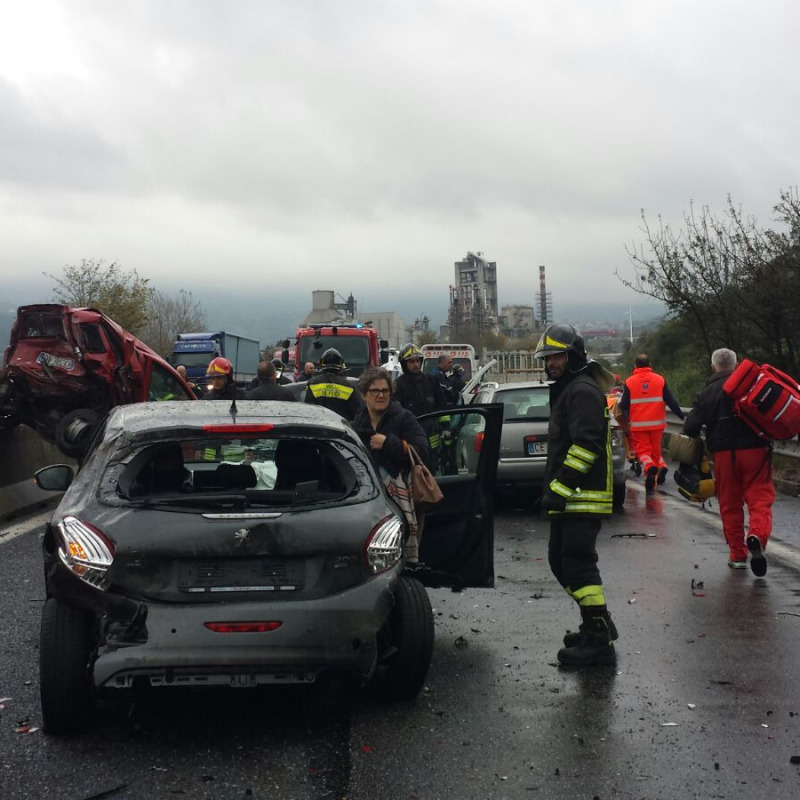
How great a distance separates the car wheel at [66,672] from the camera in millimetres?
4711

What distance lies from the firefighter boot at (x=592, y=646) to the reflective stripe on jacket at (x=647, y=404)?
8.46 m

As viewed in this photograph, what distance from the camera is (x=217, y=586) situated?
15.5ft

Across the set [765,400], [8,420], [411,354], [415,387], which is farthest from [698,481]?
[8,420]

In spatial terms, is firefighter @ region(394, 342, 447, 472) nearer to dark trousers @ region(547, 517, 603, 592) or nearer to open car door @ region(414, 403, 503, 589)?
open car door @ region(414, 403, 503, 589)

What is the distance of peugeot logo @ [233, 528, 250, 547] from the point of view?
477 cm

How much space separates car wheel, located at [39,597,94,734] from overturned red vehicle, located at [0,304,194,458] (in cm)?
836

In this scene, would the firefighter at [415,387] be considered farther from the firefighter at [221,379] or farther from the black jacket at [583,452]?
the black jacket at [583,452]

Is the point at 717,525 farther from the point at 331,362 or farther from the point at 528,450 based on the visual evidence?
the point at 331,362

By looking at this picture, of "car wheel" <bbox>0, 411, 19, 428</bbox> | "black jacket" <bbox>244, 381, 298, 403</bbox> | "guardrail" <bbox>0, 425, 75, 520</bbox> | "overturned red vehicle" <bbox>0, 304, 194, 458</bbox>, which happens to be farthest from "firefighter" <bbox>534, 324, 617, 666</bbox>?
"car wheel" <bbox>0, 411, 19, 428</bbox>

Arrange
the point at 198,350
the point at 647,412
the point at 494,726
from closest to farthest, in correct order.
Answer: the point at 494,726
the point at 647,412
the point at 198,350

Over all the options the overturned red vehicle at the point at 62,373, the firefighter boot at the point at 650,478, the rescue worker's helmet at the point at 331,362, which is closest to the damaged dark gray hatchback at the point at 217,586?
the rescue worker's helmet at the point at 331,362

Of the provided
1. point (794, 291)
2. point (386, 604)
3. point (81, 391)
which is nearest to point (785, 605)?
point (386, 604)

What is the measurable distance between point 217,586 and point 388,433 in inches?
96.6

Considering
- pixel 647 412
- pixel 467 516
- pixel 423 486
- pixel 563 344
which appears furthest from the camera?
pixel 647 412
